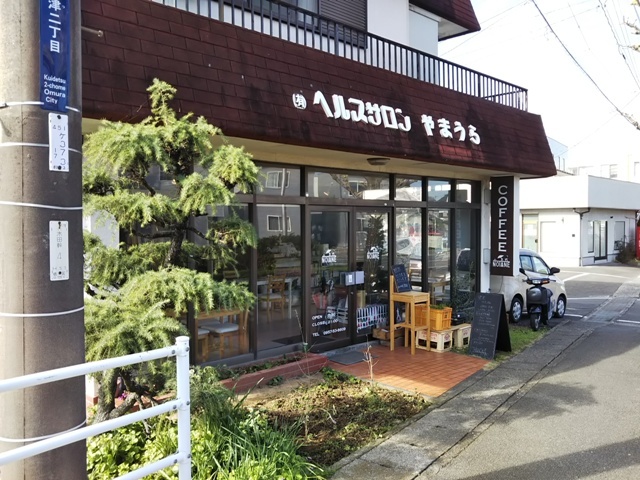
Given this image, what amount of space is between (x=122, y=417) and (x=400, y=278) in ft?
21.1

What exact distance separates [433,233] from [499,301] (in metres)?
→ 2.46

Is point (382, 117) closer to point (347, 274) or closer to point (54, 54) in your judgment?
point (347, 274)

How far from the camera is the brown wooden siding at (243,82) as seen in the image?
4.73m

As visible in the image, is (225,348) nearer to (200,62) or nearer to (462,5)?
(200,62)

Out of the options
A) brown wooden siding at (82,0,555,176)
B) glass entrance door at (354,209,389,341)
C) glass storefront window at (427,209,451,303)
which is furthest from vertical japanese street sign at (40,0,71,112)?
glass storefront window at (427,209,451,303)

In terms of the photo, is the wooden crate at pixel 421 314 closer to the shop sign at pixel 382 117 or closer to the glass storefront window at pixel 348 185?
the glass storefront window at pixel 348 185

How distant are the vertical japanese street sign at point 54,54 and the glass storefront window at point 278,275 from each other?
465cm

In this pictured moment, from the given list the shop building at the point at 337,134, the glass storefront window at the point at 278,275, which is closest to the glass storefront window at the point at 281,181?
the shop building at the point at 337,134

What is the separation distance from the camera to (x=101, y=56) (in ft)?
15.3

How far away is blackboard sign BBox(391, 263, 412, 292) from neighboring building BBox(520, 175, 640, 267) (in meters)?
20.8

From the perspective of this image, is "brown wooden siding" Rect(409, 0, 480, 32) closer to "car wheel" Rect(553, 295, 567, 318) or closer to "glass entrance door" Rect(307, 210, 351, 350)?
"glass entrance door" Rect(307, 210, 351, 350)

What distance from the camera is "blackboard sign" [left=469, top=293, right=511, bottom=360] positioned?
802cm

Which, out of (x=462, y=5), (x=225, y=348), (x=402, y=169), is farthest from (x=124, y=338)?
(x=462, y=5)

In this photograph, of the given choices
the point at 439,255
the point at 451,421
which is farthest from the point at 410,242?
the point at 451,421
